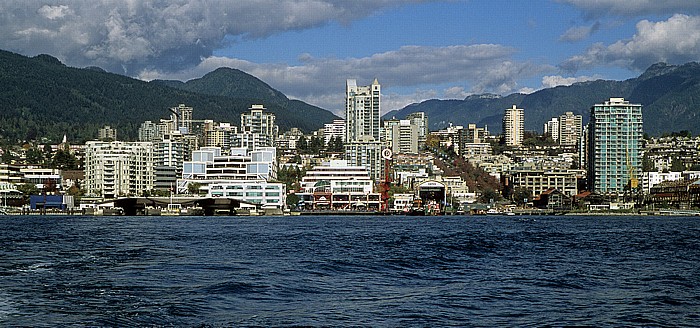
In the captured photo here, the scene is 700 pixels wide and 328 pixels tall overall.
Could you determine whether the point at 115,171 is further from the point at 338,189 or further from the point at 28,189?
the point at 338,189

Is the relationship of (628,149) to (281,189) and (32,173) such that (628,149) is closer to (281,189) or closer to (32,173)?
(281,189)

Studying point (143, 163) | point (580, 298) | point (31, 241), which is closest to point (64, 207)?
point (143, 163)

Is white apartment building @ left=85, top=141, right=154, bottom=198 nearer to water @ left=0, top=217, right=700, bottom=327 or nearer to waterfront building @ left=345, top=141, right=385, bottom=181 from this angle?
waterfront building @ left=345, top=141, right=385, bottom=181

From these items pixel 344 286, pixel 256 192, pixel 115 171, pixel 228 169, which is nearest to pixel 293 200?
pixel 228 169

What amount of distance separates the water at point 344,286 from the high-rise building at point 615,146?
13396cm

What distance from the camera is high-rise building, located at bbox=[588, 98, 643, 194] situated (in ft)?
562

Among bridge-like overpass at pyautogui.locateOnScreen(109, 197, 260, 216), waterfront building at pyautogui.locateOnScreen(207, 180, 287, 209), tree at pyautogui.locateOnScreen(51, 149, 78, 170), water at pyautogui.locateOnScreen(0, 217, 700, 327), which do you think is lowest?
water at pyautogui.locateOnScreen(0, 217, 700, 327)

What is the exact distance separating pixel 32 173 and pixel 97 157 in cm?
1199

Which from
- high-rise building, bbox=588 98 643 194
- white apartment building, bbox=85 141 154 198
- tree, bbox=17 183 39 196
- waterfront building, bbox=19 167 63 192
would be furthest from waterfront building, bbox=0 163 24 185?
high-rise building, bbox=588 98 643 194

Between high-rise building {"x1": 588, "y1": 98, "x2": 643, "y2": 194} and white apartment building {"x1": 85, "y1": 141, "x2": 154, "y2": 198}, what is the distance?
251 ft

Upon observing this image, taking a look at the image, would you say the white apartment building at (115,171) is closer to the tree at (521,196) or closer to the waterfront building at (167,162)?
the waterfront building at (167,162)

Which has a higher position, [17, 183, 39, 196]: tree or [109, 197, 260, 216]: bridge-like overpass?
[17, 183, 39, 196]: tree

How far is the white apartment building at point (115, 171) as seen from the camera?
149 meters

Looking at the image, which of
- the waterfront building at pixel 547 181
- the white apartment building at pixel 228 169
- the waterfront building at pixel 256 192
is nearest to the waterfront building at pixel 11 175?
the white apartment building at pixel 228 169
